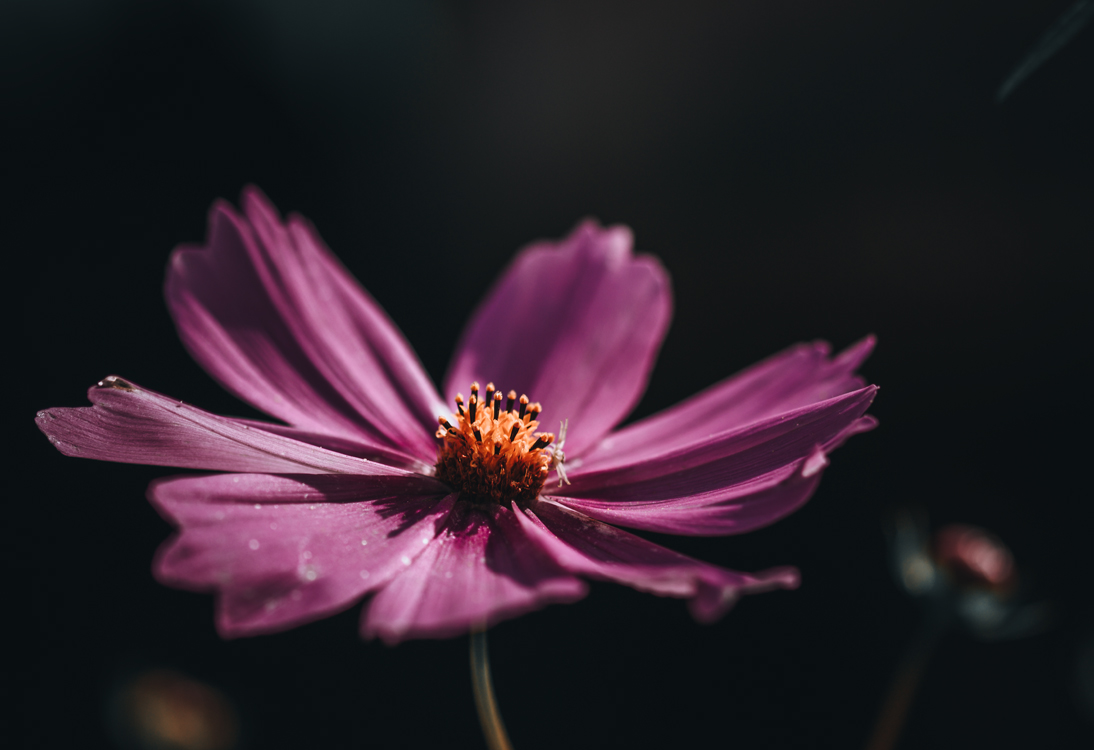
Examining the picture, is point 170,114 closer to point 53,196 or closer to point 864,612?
point 53,196

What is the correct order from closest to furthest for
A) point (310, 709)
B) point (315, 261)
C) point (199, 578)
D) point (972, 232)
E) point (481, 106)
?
point (199, 578) < point (315, 261) < point (310, 709) < point (972, 232) < point (481, 106)

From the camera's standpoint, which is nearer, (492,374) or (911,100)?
(492,374)

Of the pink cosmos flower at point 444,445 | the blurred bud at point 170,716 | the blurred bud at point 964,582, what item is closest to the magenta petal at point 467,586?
the pink cosmos flower at point 444,445

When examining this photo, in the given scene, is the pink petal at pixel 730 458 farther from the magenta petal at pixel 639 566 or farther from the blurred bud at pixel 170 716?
the blurred bud at pixel 170 716

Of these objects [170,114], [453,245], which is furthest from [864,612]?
[170,114]

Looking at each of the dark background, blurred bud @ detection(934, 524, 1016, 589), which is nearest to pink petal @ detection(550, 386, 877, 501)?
blurred bud @ detection(934, 524, 1016, 589)

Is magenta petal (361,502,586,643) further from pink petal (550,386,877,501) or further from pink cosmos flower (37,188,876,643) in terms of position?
pink petal (550,386,877,501)
